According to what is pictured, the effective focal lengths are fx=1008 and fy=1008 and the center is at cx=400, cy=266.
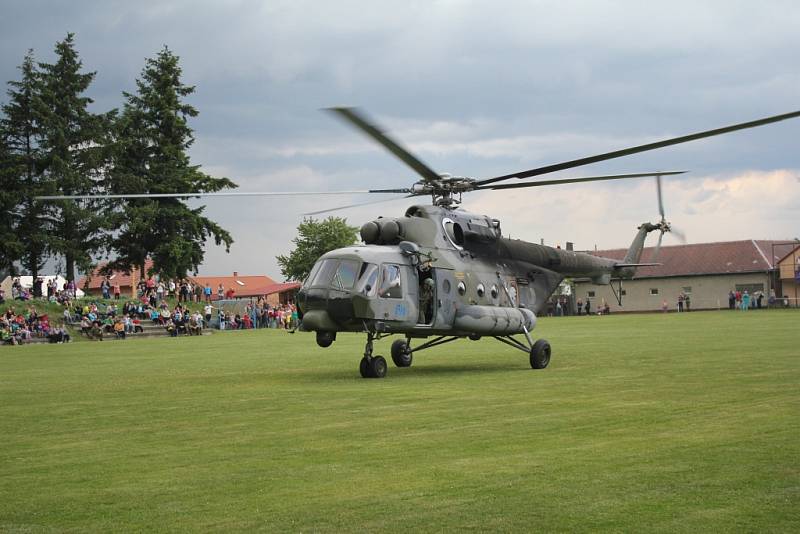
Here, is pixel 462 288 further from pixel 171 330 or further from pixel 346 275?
pixel 171 330

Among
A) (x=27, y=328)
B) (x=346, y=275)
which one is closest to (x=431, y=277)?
(x=346, y=275)

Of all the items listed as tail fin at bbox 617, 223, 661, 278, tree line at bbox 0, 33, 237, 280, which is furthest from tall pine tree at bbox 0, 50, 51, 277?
tail fin at bbox 617, 223, 661, 278

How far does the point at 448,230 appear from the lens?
67.8ft

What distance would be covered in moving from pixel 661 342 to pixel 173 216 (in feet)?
149

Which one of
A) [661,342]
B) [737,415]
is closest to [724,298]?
[661,342]

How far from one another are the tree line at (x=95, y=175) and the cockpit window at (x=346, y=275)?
Result: 4609cm

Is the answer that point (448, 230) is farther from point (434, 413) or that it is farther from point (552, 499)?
point (552, 499)

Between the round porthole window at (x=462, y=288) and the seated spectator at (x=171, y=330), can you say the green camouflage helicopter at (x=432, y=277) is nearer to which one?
the round porthole window at (x=462, y=288)

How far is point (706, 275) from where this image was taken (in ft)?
302

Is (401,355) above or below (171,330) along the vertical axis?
below

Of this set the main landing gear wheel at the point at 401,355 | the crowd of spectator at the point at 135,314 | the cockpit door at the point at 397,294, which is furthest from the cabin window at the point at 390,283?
the crowd of spectator at the point at 135,314

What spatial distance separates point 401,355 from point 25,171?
46285 mm

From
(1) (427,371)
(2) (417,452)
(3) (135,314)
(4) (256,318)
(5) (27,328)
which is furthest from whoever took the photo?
(4) (256,318)

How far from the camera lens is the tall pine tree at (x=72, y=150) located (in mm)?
61844
